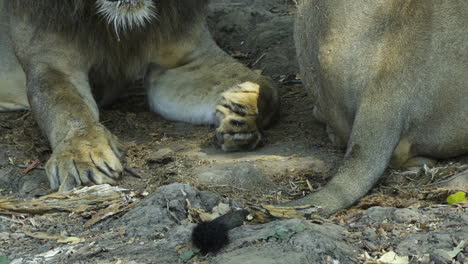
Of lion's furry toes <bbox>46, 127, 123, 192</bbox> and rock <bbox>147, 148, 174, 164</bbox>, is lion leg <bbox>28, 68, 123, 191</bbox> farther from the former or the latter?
rock <bbox>147, 148, 174, 164</bbox>

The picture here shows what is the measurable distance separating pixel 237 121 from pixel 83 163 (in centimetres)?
70

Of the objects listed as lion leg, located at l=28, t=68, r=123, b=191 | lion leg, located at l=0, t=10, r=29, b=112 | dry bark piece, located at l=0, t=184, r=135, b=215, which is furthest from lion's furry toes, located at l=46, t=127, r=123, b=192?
lion leg, located at l=0, t=10, r=29, b=112

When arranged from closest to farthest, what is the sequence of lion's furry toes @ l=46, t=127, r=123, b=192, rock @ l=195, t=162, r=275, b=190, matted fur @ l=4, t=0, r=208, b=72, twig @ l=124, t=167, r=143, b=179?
rock @ l=195, t=162, r=275, b=190
lion's furry toes @ l=46, t=127, r=123, b=192
twig @ l=124, t=167, r=143, b=179
matted fur @ l=4, t=0, r=208, b=72

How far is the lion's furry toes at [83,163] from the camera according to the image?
3.26 metres

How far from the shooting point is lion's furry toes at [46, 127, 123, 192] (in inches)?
128

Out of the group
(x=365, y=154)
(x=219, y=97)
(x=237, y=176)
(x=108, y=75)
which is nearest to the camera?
(x=365, y=154)

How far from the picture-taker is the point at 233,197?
9.82 feet

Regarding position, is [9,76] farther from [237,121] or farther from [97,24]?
[237,121]

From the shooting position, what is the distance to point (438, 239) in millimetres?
2283

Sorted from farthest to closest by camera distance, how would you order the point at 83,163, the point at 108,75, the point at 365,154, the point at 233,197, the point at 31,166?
the point at 108,75 → the point at 31,166 → the point at 83,163 → the point at 233,197 → the point at 365,154

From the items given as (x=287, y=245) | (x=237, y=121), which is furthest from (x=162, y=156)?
(x=287, y=245)

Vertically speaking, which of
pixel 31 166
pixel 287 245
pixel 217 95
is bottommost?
pixel 31 166

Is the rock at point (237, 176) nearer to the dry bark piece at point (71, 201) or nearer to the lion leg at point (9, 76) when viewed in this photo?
the dry bark piece at point (71, 201)

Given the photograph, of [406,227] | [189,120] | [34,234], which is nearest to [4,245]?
[34,234]
